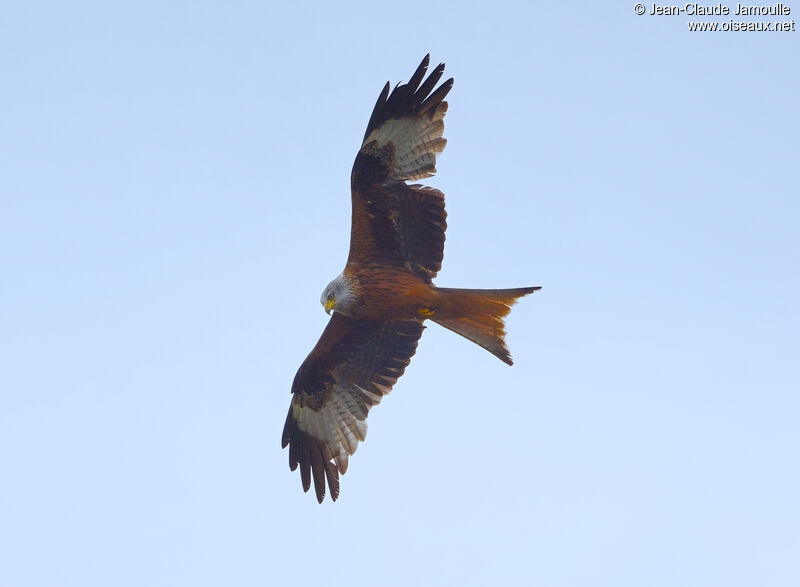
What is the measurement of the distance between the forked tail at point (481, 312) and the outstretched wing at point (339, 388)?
0.67m

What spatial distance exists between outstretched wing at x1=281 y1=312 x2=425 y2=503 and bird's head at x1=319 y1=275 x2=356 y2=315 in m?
A: 0.54

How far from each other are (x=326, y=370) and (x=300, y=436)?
0.71 meters

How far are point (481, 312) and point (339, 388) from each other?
182 centimetres

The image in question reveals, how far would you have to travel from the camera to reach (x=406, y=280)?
32.4 feet

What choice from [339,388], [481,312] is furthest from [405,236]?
[339,388]

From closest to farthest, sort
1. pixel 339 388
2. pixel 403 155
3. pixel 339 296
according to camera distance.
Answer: pixel 403 155 < pixel 339 296 < pixel 339 388

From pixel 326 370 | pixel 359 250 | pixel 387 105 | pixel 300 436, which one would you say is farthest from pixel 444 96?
pixel 300 436

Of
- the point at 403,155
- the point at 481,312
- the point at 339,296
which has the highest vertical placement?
the point at 403,155

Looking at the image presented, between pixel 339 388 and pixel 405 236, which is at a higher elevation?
pixel 405 236

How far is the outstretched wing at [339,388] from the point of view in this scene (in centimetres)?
1058

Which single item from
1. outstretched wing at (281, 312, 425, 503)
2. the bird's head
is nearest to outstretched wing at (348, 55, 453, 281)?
the bird's head

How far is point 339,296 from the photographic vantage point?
32.5 ft

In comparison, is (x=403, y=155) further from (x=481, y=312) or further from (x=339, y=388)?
(x=339, y=388)

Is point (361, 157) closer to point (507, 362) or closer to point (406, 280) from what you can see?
point (406, 280)
